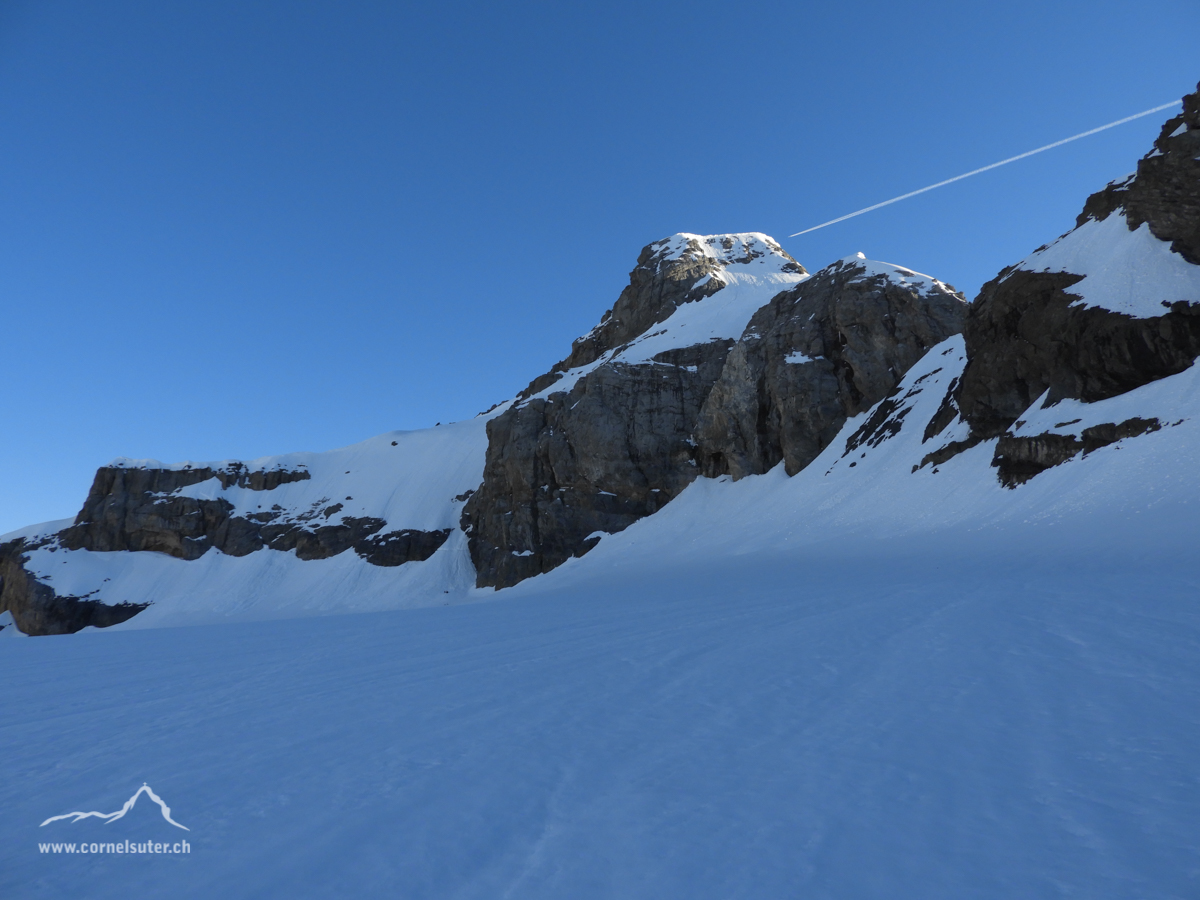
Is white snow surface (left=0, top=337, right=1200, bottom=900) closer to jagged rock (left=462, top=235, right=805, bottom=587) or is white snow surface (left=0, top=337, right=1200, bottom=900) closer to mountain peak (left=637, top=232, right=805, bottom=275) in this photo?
jagged rock (left=462, top=235, right=805, bottom=587)

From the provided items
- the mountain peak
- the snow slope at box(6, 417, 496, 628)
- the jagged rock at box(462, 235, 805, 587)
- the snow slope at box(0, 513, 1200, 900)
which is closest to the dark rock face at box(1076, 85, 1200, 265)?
the snow slope at box(0, 513, 1200, 900)

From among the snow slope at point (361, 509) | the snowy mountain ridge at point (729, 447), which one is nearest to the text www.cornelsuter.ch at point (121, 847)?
the snowy mountain ridge at point (729, 447)

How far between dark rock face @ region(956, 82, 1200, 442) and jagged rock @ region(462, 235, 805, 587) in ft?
90.4

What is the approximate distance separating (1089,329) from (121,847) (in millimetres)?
33784

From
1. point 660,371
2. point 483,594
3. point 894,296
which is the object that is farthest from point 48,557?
point 894,296

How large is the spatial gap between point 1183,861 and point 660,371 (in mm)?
59511

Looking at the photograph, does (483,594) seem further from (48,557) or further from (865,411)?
(48,557)

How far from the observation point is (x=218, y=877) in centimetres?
360

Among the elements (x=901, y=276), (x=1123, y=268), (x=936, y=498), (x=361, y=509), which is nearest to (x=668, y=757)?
(x=936, y=498)

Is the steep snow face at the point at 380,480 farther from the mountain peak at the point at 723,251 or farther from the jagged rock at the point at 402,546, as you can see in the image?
the mountain peak at the point at 723,251

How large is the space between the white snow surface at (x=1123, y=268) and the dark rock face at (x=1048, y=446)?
5.46 metres

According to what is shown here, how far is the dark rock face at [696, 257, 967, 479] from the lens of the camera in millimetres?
47438

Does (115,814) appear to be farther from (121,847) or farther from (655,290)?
(655,290)

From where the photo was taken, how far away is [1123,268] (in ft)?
92.2
